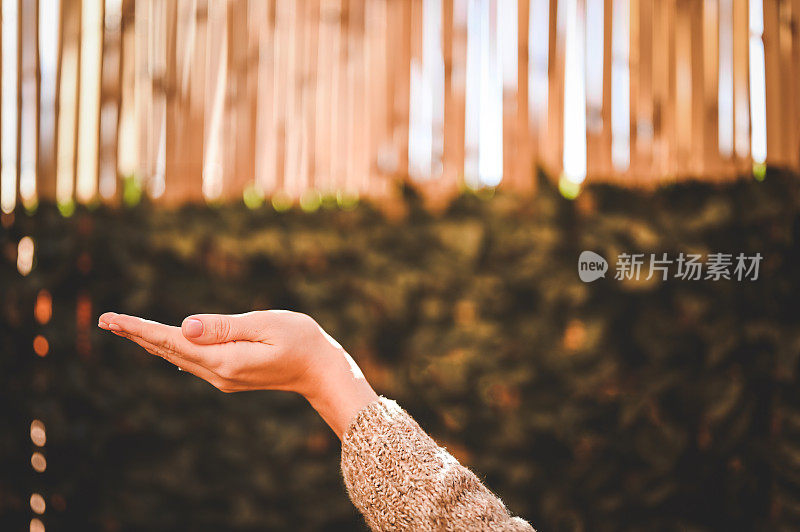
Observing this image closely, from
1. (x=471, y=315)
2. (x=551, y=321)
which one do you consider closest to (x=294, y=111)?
(x=471, y=315)

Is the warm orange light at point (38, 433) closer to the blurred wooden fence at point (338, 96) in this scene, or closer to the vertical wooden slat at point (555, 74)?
the blurred wooden fence at point (338, 96)

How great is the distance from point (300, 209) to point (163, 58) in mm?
929

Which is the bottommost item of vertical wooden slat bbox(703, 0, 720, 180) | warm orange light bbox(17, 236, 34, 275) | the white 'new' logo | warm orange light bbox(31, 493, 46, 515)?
warm orange light bbox(31, 493, 46, 515)

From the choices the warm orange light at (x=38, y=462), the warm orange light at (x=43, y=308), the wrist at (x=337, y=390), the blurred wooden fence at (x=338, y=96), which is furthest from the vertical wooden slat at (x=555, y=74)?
the warm orange light at (x=38, y=462)

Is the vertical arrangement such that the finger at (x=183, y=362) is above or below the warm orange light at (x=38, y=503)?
above

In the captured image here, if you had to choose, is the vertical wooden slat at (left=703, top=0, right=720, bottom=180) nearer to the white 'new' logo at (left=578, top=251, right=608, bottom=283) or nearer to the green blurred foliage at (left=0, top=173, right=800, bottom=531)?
the green blurred foliage at (left=0, top=173, right=800, bottom=531)

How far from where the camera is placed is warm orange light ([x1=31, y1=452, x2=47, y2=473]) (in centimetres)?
253

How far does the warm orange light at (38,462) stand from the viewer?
2525 mm

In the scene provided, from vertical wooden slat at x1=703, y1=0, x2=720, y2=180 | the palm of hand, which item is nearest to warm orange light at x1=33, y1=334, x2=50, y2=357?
the palm of hand

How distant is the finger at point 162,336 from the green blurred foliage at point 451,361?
1291 millimetres

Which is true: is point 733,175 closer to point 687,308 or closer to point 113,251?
point 687,308

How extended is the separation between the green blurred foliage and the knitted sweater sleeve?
1257 mm

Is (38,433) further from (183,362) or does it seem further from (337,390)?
(337,390)

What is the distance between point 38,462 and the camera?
2.53 m
